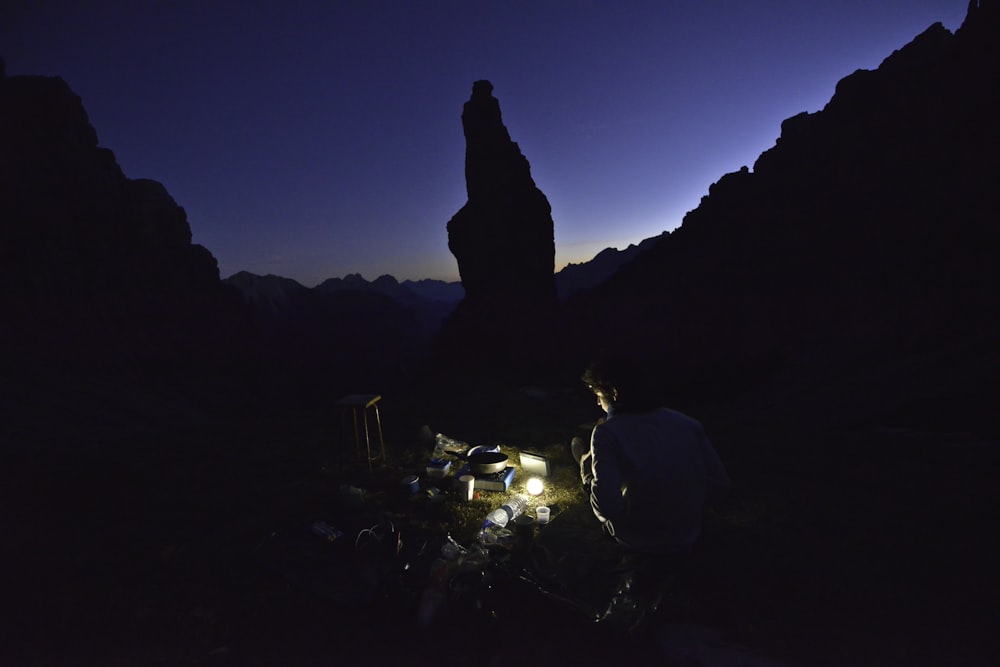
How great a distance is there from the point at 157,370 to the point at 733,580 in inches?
2301

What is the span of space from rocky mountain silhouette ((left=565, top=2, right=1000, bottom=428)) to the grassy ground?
1145cm

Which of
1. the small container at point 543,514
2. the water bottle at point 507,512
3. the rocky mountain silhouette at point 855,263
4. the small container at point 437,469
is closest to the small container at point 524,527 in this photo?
the water bottle at point 507,512

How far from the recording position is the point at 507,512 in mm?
5336

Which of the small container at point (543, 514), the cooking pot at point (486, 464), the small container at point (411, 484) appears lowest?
the small container at point (543, 514)

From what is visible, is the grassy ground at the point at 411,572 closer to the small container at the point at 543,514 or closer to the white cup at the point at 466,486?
the white cup at the point at 466,486

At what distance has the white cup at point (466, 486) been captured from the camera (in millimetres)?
6156

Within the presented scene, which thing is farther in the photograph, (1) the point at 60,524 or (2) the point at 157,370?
(2) the point at 157,370

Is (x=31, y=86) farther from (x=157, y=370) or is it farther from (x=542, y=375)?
(x=542, y=375)

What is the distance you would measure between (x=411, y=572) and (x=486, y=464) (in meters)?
2.47

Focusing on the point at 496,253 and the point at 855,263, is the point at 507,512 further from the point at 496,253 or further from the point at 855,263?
the point at 496,253

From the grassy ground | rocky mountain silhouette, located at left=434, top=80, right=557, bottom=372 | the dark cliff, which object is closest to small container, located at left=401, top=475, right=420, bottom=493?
the grassy ground

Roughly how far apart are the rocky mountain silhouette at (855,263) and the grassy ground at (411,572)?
1145 centimetres

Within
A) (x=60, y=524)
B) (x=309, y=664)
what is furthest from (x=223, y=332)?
(x=309, y=664)

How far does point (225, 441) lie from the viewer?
32.6ft
